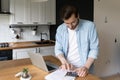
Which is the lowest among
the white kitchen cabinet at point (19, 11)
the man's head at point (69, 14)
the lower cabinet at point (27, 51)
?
the lower cabinet at point (27, 51)

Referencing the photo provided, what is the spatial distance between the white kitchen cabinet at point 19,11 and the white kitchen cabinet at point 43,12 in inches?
4.5

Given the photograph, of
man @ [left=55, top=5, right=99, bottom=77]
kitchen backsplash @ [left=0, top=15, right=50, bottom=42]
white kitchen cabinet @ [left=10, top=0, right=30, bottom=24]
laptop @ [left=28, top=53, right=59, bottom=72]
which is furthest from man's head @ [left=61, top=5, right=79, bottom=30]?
kitchen backsplash @ [left=0, top=15, right=50, bottom=42]

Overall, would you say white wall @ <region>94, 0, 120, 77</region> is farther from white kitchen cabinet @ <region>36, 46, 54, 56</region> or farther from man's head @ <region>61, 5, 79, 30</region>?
man's head @ <region>61, 5, 79, 30</region>

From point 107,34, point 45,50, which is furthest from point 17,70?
point 107,34

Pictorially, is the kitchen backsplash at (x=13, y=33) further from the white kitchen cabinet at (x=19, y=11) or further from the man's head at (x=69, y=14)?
the man's head at (x=69, y=14)

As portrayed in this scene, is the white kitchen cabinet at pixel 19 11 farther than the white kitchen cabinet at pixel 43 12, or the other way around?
the white kitchen cabinet at pixel 43 12

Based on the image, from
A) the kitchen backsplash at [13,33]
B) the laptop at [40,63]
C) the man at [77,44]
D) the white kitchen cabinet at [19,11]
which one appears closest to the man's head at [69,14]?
the man at [77,44]

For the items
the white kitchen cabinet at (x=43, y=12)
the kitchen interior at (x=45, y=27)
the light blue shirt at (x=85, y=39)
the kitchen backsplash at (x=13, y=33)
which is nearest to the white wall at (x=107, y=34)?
the kitchen interior at (x=45, y=27)

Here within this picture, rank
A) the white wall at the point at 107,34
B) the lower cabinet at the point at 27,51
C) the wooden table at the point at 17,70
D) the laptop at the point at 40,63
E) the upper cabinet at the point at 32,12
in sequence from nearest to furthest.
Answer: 1. the wooden table at the point at 17,70
2. the laptop at the point at 40,63
3. the lower cabinet at the point at 27,51
4. the upper cabinet at the point at 32,12
5. the white wall at the point at 107,34

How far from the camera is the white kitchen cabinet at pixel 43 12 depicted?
12.8ft

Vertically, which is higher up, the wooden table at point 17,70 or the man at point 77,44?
the man at point 77,44

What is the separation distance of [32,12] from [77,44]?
7.42 feet

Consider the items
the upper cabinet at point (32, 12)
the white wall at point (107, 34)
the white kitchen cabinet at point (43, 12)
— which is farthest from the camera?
the white kitchen cabinet at point (43, 12)

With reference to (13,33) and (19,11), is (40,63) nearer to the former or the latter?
(19,11)
